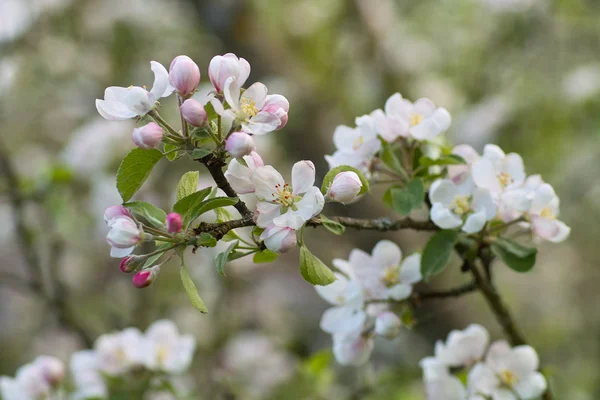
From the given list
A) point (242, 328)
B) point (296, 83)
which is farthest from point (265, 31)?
point (242, 328)

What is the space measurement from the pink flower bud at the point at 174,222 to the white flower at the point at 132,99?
3.5 inches

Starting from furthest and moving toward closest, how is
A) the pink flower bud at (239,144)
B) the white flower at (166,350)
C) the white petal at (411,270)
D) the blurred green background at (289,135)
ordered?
the blurred green background at (289,135) → the white flower at (166,350) → the white petal at (411,270) → the pink flower bud at (239,144)

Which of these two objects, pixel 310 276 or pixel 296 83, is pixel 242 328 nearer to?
pixel 296 83

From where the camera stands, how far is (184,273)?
19.9 inches

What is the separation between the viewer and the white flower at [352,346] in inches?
27.2

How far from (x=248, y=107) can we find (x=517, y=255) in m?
0.30

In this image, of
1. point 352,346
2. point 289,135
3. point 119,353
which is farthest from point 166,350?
point 289,135

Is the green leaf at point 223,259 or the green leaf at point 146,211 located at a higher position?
the green leaf at point 146,211

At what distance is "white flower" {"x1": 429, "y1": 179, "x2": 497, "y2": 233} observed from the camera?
59 centimetres

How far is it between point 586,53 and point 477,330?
1.53m

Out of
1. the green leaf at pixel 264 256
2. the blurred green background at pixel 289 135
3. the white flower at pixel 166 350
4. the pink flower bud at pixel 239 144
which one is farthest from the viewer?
the blurred green background at pixel 289 135

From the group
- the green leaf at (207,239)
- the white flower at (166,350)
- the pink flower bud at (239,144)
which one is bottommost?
the white flower at (166,350)

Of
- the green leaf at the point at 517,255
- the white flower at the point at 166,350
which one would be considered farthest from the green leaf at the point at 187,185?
the white flower at the point at 166,350

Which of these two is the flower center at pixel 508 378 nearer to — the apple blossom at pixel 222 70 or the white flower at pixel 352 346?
the white flower at pixel 352 346
